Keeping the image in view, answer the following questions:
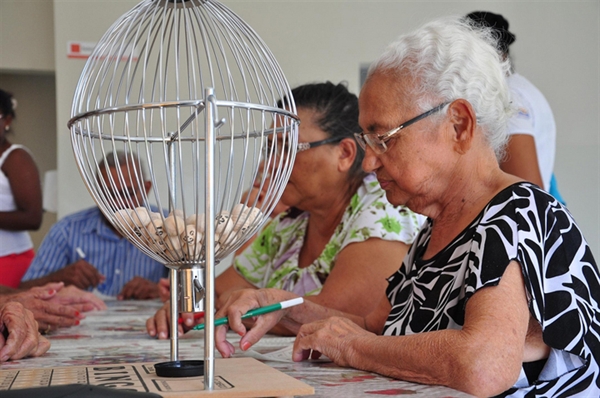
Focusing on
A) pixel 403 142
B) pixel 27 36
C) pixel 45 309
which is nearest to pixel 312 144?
pixel 403 142

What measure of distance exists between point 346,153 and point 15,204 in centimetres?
204

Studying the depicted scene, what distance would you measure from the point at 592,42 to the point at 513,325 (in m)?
3.74

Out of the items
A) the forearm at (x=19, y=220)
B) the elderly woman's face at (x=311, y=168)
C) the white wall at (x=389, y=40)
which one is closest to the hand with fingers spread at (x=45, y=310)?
the elderly woman's face at (x=311, y=168)

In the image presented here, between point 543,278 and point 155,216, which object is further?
point 543,278

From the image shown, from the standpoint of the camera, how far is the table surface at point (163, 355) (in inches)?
33.5

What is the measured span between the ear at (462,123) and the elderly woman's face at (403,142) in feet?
0.10

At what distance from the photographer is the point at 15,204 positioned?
329 centimetres

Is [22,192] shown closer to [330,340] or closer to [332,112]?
[332,112]

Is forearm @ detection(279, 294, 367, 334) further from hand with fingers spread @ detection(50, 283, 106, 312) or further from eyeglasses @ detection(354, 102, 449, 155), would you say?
hand with fingers spread @ detection(50, 283, 106, 312)

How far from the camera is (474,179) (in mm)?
1166

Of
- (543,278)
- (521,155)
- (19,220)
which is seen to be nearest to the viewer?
(543,278)

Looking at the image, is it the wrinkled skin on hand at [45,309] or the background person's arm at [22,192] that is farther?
the background person's arm at [22,192]

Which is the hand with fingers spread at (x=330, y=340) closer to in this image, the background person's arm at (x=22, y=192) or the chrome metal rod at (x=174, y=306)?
the chrome metal rod at (x=174, y=306)

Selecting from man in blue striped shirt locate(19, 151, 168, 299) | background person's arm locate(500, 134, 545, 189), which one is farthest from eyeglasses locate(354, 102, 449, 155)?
man in blue striped shirt locate(19, 151, 168, 299)
